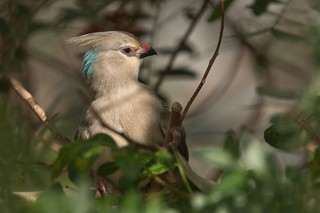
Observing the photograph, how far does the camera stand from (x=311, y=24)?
2.53m

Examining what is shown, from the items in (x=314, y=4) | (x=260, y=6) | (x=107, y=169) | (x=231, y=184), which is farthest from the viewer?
(x=260, y=6)

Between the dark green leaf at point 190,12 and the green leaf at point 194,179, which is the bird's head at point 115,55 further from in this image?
the green leaf at point 194,179

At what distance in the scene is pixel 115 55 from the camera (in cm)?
446

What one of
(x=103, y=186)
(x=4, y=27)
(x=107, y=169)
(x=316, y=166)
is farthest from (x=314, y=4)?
(x=4, y=27)

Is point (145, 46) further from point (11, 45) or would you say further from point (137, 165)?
point (137, 165)

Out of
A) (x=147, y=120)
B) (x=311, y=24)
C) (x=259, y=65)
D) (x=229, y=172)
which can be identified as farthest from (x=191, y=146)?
(x=229, y=172)

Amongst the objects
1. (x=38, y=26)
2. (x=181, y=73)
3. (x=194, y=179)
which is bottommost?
(x=181, y=73)

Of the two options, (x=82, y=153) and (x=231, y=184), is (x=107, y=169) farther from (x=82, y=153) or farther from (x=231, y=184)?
(x=231, y=184)

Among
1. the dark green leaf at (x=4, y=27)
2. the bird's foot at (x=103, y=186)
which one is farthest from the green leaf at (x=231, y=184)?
the dark green leaf at (x=4, y=27)

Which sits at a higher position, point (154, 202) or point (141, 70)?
point (154, 202)

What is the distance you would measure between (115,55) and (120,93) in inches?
12.5

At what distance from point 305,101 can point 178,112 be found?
2.69ft

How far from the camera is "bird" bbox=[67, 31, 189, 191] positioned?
3.78m

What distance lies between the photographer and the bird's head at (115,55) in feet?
14.3
